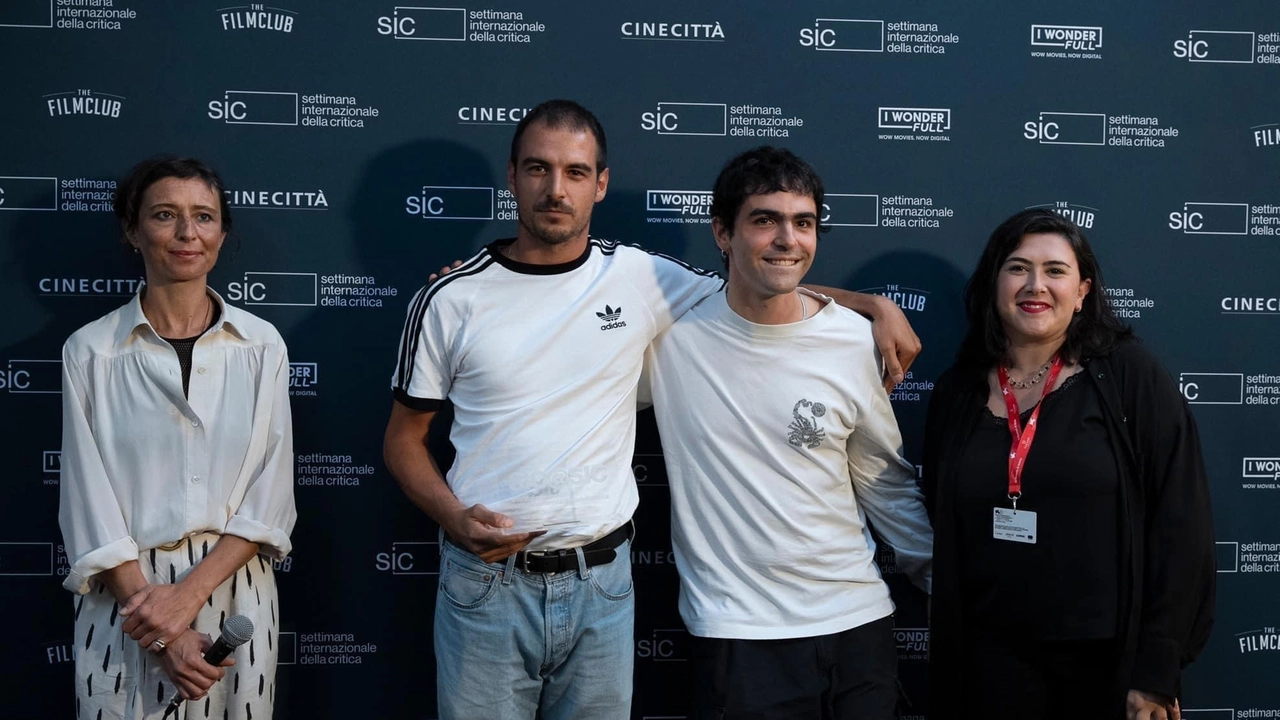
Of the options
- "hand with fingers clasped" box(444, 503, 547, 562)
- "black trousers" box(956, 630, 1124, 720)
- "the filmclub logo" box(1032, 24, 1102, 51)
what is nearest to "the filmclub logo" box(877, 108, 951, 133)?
"the filmclub logo" box(1032, 24, 1102, 51)

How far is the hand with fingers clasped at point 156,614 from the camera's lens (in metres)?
2.23

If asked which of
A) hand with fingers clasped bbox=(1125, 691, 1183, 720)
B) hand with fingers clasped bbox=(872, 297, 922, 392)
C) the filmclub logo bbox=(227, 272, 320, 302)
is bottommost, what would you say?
hand with fingers clasped bbox=(1125, 691, 1183, 720)

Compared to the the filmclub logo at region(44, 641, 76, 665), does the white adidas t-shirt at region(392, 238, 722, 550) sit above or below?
above

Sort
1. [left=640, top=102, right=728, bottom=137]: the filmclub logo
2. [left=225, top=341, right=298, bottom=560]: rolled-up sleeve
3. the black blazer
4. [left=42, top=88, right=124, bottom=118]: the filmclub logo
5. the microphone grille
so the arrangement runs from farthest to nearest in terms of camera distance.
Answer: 1. [left=640, top=102, right=728, bottom=137]: the filmclub logo
2. [left=42, top=88, right=124, bottom=118]: the filmclub logo
3. [left=225, top=341, right=298, bottom=560]: rolled-up sleeve
4. the black blazer
5. the microphone grille

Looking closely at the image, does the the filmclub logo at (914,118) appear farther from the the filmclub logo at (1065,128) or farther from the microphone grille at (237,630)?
the microphone grille at (237,630)

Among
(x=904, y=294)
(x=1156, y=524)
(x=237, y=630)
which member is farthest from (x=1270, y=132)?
(x=237, y=630)

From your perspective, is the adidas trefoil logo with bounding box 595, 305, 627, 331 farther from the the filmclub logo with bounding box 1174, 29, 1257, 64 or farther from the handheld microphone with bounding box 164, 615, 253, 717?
the the filmclub logo with bounding box 1174, 29, 1257, 64

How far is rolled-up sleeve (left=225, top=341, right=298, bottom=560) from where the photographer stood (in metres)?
2.35

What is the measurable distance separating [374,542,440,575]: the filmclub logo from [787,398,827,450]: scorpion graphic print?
1.25m

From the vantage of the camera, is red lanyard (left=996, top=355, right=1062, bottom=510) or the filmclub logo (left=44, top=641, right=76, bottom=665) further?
the filmclub logo (left=44, top=641, right=76, bottom=665)

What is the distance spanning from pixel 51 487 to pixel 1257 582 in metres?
3.90

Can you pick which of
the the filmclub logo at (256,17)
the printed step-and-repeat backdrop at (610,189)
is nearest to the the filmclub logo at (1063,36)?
the printed step-and-repeat backdrop at (610,189)

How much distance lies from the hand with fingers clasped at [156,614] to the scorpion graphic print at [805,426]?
1589 mm

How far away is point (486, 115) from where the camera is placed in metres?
2.83
